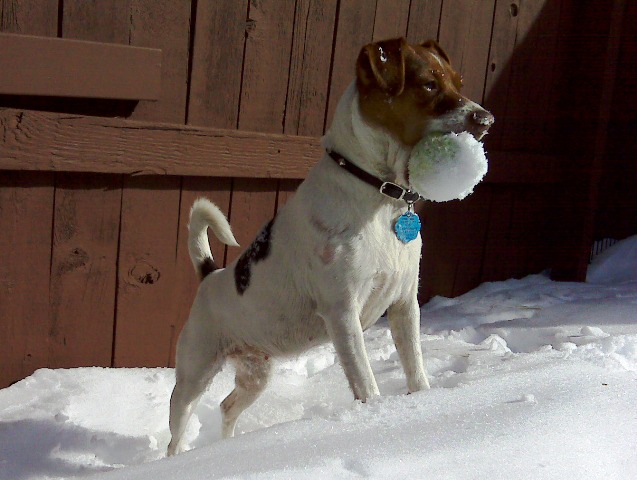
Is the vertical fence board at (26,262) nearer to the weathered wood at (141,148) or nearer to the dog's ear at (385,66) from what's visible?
the weathered wood at (141,148)

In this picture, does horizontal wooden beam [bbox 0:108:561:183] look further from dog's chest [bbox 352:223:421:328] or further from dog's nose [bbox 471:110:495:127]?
dog's nose [bbox 471:110:495:127]

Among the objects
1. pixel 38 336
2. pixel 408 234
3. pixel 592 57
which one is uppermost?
pixel 592 57

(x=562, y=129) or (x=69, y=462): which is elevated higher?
(x=562, y=129)

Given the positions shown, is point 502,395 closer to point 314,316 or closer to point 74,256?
point 314,316

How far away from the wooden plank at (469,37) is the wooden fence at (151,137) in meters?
0.01

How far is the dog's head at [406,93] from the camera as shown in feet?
7.12

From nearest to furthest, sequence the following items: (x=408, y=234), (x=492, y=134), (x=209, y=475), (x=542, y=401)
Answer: (x=209, y=475) → (x=542, y=401) → (x=408, y=234) → (x=492, y=134)

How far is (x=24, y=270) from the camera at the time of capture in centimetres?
314

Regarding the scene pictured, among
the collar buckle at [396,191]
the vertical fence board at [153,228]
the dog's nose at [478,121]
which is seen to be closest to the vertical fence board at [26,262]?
the vertical fence board at [153,228]

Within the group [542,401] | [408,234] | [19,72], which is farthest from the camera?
[19,72]

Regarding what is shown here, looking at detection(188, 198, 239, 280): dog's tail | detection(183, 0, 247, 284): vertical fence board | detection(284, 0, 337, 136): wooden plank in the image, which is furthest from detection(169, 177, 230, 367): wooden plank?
detection(188, 198, 239, 280): dog's tail

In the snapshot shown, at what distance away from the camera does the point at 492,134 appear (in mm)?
4742

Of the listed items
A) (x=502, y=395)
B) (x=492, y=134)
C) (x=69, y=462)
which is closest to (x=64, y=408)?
(x=69, y=462)

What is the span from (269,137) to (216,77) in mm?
377
